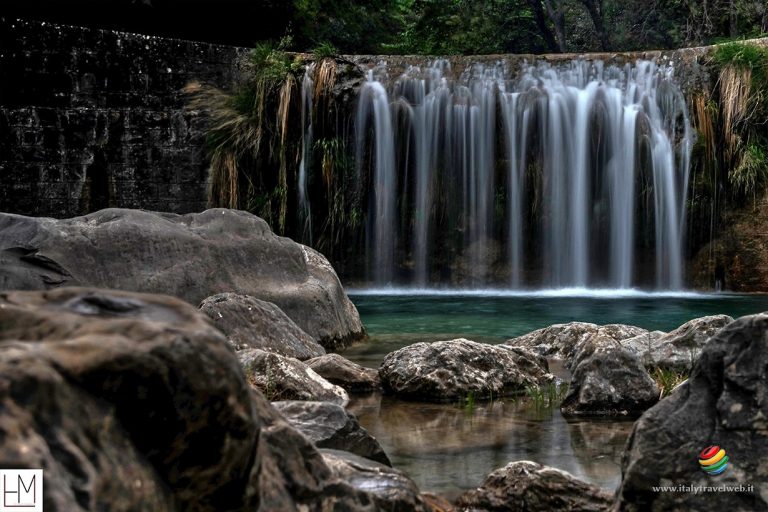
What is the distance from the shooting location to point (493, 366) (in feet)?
17.5

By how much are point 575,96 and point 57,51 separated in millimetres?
7272

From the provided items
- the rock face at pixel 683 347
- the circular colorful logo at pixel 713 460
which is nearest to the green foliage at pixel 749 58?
the rock face at pixel 683 347

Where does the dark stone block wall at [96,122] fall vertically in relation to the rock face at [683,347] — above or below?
above

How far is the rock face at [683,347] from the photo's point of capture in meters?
5.39

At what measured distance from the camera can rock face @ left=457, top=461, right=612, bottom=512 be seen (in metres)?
3.05

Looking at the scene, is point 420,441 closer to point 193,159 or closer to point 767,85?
point 193,159

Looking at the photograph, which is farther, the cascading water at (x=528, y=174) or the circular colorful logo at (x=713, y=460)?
the cascading water at (x=528, y=174)

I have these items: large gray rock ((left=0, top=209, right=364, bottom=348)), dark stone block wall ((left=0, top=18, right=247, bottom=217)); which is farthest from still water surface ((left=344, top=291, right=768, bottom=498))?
dark stone block wall ((left=0, top=18, right=247, bottom=217))

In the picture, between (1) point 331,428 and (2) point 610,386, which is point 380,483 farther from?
(2) point 610,386

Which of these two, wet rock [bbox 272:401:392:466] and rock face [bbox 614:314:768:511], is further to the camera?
wet rock [bbox 272:401:392:466]

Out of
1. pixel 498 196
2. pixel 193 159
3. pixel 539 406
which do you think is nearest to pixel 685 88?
pixel 498 196
